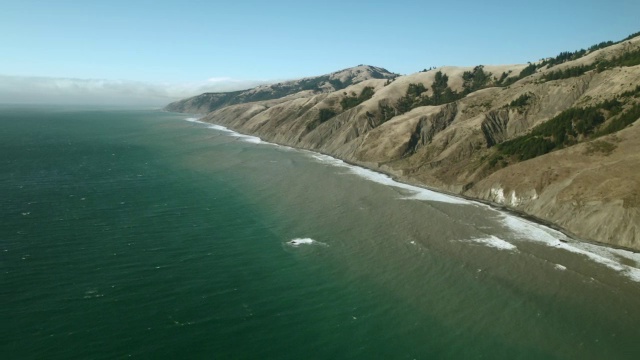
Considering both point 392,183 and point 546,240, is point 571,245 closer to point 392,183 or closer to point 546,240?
point 546,240

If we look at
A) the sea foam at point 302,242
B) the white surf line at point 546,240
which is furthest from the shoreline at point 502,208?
the sea foam at point 302,242

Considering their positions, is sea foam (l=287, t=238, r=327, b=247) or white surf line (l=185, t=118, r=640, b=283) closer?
white surf line (l=185, t=118, r=640, b=283)

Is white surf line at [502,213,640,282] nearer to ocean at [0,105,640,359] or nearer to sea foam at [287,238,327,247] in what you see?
ocean at [0,105,640,359]

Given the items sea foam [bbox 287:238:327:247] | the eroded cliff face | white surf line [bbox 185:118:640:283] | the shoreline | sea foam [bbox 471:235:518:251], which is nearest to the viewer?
white surf line [bbox 185:118:640:283]

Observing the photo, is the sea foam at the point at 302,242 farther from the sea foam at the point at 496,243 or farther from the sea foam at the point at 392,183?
the sea foam at the point at 392,183

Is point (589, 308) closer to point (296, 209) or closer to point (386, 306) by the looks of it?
point (386, 306)

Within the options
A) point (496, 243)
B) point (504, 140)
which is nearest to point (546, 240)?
point (496, 243)

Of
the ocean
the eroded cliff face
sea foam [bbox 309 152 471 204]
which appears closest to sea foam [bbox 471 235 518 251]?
the ocean
